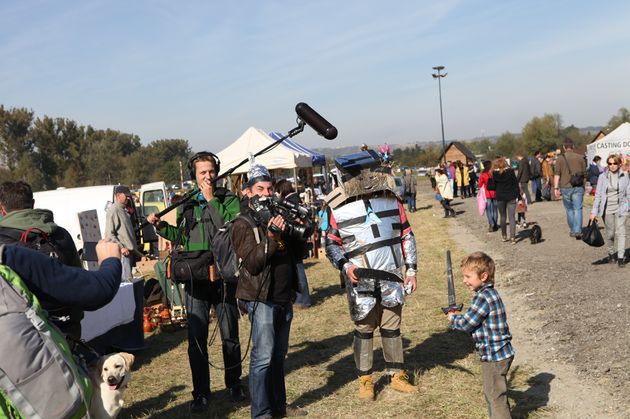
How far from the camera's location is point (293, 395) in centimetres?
569

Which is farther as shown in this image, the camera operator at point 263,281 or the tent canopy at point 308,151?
the tent canopy at point 308,151

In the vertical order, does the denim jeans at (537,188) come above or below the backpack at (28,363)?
below

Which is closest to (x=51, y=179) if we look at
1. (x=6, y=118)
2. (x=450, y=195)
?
(x=6, y=118)

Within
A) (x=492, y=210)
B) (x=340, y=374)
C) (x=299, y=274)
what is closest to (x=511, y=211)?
(x=492, y=210)

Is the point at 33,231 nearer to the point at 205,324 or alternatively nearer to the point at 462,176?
the point at 205,324

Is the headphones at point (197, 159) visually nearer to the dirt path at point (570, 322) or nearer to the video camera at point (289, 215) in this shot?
the video camera at point (289, 215)

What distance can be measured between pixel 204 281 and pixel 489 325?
91.9 inches

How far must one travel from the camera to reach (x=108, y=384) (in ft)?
10.4

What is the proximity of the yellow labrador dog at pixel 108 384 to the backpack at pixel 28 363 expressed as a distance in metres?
0.48

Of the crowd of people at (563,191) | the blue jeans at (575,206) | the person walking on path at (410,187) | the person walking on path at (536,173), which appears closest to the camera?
the crowd of people at (563,191)

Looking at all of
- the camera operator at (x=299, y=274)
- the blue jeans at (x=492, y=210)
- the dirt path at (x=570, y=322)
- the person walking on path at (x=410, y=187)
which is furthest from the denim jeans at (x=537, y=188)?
the camera operator at (x=299, y=274)

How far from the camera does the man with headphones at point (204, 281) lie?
17.3 ft

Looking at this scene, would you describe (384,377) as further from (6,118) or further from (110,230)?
(6,118)

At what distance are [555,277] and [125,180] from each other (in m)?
69.0
